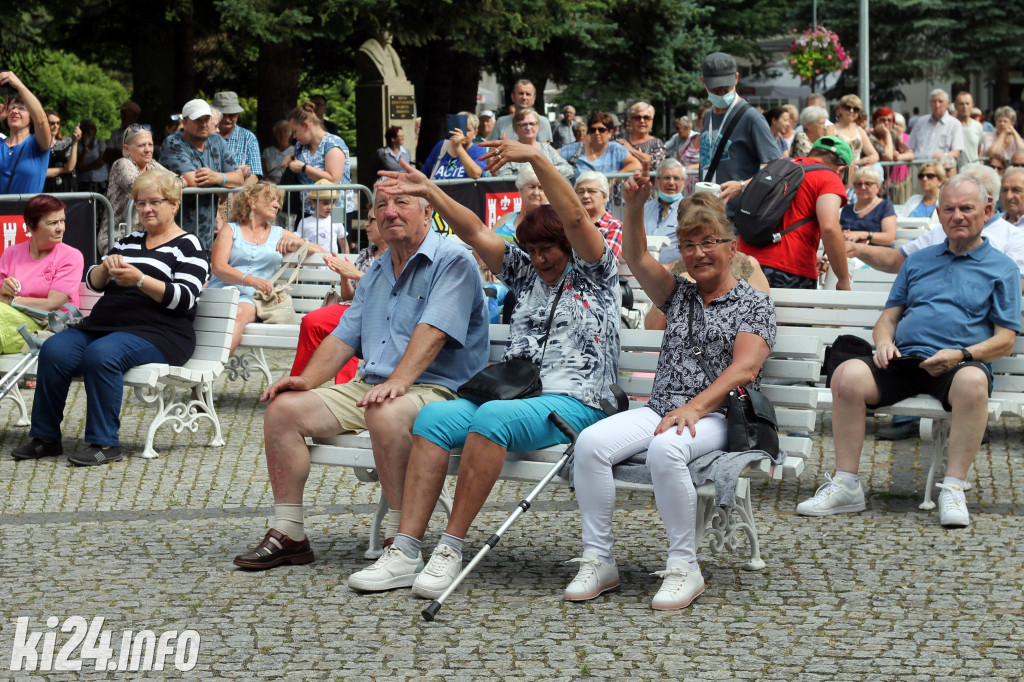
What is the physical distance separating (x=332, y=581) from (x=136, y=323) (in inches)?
120

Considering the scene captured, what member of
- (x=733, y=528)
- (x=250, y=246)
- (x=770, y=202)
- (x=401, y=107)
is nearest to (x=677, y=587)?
(x=733, y=528)

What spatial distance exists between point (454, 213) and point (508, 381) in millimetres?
702

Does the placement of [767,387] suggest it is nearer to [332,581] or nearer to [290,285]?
[332,581]

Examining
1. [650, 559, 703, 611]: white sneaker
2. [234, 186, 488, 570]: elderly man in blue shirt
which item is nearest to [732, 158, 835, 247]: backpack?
[234, 186, 488, 570]: elderly man in blue shirt

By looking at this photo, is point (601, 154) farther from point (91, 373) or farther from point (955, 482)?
point (955, 482)

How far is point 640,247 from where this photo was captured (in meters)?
5.92

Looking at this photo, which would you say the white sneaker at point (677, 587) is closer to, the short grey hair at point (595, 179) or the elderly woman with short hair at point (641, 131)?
the short grey hair at point (595, 179)

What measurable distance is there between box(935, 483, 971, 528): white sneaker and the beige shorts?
89.6 inches

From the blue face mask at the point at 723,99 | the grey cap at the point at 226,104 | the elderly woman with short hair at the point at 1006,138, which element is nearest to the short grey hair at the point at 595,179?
the blue face mask at the point at 723,99

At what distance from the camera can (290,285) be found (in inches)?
407

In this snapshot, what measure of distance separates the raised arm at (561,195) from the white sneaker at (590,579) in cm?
117

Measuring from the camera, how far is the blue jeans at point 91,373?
8.17m

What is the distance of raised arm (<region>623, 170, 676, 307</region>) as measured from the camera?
5.75m

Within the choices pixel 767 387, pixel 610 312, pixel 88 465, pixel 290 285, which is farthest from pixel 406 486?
pixel 290 285
